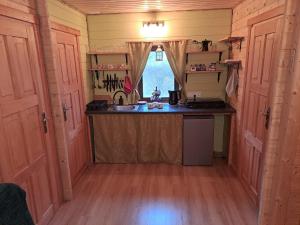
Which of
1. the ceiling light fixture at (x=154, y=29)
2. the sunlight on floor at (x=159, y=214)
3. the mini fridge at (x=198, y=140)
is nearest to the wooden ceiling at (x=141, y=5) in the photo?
the ceiling light fixture at (x=154, y=29)

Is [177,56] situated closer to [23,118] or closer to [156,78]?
[156,78]

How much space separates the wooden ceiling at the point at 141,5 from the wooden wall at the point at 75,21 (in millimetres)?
93

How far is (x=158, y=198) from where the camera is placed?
2738mm

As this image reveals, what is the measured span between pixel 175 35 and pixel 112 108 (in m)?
1.59

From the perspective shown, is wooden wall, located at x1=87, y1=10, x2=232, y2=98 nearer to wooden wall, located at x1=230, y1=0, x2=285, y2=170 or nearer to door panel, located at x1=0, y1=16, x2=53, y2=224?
wooden wall, located at x1=230, y1=0, x2=285, y2=170

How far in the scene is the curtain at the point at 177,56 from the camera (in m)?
3.64

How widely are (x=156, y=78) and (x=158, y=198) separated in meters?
2.04

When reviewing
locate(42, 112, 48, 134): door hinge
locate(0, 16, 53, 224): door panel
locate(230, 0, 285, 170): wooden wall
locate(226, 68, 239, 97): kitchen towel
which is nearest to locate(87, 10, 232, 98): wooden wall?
A: locate(230, 0, 285, 170): wooden wall

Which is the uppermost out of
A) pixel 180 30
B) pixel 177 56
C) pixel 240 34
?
pixel 180 30

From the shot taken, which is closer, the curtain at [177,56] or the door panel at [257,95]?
the door panel at [257,95]

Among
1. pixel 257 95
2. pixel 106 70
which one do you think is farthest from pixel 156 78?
pixel 257 95

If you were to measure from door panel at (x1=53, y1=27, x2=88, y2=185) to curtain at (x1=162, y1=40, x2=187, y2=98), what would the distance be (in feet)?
4.75

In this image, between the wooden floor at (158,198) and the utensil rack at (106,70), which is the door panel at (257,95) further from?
the utensil rack at (106,70)

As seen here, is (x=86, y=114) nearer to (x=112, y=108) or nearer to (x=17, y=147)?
(x=112, y=108)
